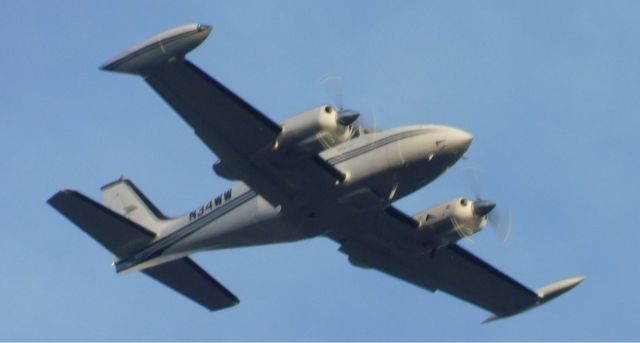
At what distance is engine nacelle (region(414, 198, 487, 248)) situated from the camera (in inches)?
1778

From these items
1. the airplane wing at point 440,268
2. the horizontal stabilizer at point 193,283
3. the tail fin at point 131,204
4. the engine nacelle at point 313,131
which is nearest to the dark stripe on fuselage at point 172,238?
the horizontal stabilizer at point 193,283

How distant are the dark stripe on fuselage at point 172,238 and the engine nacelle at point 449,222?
6.14 metres

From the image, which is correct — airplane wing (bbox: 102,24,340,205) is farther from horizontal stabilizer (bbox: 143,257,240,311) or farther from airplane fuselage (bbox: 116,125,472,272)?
horizontal stabilizer (bbox: 143,257,240,311)

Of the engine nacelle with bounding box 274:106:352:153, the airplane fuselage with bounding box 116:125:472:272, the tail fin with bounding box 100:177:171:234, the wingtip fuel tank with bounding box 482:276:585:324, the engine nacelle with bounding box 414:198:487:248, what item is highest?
the engine nacelle with bounding box 274:106:352:153

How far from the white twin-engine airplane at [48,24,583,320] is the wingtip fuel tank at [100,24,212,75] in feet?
0.09

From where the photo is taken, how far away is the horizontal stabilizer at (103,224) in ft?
145

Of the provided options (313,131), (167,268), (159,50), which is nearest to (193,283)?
(167,268)

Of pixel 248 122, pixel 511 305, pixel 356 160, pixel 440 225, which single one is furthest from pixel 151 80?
pixel 511 305

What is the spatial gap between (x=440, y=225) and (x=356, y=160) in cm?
464

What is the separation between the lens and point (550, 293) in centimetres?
4838

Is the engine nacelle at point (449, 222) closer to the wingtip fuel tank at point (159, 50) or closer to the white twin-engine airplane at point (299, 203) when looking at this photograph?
the white twin-engine airplane at point (299, 203)

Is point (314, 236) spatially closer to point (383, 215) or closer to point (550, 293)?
point (383, 215)

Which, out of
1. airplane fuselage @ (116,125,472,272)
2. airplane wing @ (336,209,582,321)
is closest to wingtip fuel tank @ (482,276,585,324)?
airplane wing @ (336,209,582,321)

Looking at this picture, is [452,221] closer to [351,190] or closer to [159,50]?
[351,190]
